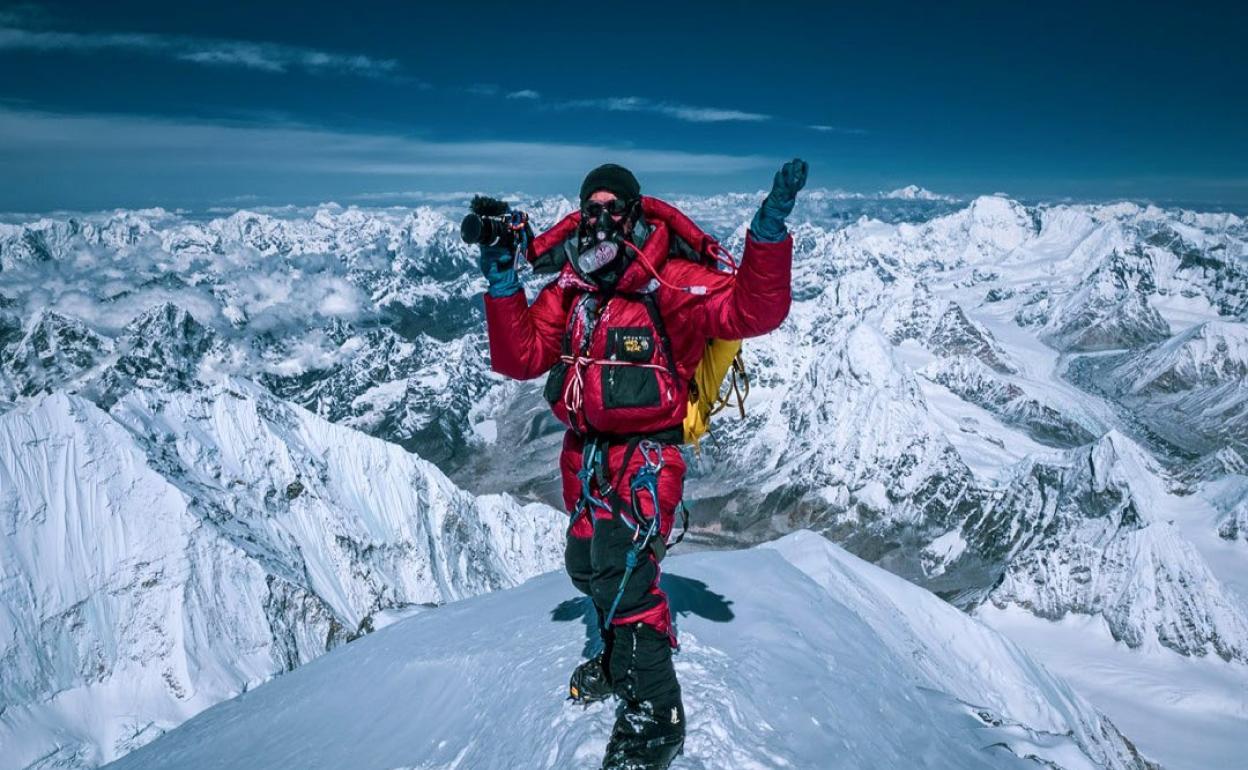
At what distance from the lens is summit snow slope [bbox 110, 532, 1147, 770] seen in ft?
23.0

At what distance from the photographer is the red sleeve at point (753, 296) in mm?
5797

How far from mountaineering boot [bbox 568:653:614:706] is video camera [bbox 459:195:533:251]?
4.70 m

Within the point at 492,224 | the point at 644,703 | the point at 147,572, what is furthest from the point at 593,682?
the point at 147,572

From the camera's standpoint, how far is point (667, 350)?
22.7ft

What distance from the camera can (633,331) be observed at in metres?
6.83

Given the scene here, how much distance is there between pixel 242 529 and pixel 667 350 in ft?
438

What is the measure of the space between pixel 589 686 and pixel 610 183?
216 inches

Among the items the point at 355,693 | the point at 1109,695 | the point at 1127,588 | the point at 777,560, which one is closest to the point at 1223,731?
the point at 1109,695

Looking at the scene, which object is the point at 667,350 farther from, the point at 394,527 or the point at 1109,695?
the point at 394,527

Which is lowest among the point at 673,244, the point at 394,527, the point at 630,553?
the point at 394,527

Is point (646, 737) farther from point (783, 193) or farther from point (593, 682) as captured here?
point (783, 193)

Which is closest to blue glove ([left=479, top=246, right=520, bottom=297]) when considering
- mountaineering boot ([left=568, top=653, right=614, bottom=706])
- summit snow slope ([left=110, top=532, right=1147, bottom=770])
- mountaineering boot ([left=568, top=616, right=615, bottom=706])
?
mountaineering boot ([left=568, top=616, right=615, bottom=706])

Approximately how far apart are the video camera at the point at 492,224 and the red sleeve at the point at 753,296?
198cm

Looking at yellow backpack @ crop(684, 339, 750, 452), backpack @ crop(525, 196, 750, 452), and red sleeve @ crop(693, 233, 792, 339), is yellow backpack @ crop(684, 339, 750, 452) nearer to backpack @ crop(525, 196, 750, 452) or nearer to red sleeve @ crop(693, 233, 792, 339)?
backpack @ crop(525, 196, 750, 452)
